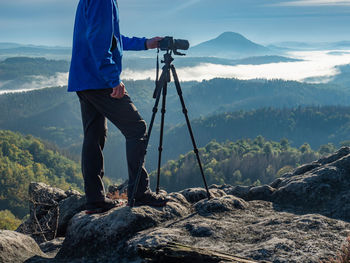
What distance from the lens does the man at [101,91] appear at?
4926 millimetres

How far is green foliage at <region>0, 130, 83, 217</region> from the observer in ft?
386

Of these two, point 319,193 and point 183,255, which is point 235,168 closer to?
point 319,193

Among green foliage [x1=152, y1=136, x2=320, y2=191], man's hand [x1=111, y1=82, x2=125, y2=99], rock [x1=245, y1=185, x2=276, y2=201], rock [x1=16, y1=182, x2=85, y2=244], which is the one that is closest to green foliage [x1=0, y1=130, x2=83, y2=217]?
green foliage [x1=152, y1=136, x2=320, y2=191]

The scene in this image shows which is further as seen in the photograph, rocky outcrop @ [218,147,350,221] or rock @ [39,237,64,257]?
rocky outcrop @ [218,147,350,221]

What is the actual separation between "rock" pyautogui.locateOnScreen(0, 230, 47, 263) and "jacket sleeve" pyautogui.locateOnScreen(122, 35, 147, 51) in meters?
3.63

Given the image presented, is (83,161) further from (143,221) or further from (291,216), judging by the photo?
(291,216)

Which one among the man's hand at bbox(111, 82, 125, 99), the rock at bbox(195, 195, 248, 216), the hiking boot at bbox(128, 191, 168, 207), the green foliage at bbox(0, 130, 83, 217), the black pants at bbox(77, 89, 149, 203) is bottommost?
the green foliage at bbox(0, 130, 83, 217)

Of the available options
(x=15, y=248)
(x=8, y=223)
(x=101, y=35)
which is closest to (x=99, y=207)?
(x=15, y=248)

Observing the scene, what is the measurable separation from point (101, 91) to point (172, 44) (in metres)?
1.51

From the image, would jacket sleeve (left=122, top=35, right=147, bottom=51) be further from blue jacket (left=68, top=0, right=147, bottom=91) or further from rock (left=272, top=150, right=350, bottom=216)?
rock (left=272, top=150, right=350, bottom=216)

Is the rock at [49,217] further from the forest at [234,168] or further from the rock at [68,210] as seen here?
the forest at [234,168]

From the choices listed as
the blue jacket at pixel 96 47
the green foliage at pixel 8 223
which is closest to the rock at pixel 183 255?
the blue jacket at pixel 96 47

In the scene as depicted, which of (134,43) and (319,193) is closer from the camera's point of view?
(134,43)

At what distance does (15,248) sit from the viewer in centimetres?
474
